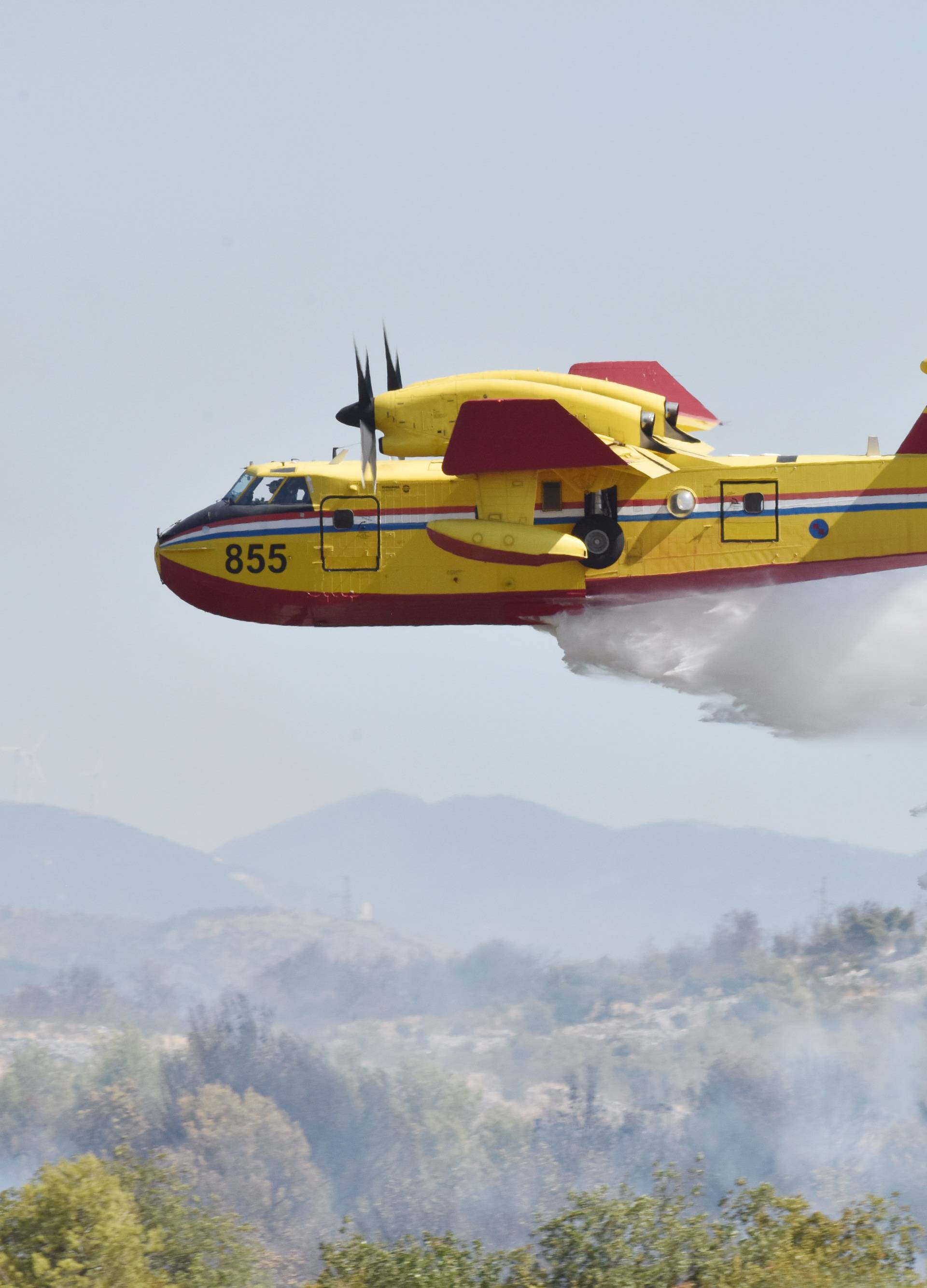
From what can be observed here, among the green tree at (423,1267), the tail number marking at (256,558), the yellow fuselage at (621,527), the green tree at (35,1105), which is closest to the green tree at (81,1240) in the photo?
the green tree at (423,1267)

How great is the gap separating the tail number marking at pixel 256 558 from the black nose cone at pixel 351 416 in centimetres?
239

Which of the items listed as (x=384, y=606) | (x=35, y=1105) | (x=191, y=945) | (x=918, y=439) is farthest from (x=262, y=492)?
(x=191, y=945)

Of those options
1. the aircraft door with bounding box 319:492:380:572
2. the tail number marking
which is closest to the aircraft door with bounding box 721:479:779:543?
the aircraft door with bounding box 319:492:380:572

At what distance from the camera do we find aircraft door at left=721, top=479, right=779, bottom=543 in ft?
85.1

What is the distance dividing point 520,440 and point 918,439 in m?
6.28

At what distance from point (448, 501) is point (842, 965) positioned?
222ft

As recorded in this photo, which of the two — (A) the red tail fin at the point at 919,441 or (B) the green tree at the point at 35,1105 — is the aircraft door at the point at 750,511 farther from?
(B) the green tree at the point at 35,1105

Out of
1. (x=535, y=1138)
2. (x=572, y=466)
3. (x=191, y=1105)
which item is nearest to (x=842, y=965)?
(x=535, y=1138)

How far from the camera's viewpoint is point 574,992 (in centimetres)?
11106

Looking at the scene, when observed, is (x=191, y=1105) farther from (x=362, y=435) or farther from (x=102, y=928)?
(x=102, y=928)

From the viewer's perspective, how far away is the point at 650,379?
28.5 meters

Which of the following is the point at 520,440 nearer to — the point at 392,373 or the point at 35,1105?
the point at 392,373

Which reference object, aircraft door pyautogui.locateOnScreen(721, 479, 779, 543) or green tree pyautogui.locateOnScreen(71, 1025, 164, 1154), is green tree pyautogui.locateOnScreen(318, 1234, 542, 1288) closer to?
aircraft door pyautogui.locateOnScreen(721, 479, 779, 543)

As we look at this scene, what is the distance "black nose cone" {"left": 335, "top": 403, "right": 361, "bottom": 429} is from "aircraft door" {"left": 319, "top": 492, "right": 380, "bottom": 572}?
1353mm
